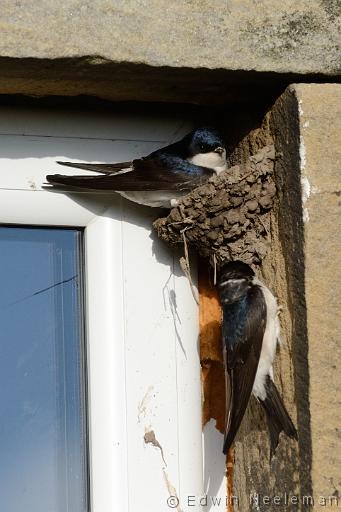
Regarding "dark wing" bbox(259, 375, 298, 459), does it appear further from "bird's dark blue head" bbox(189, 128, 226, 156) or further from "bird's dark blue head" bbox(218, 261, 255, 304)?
"bird's dark blue head" bbox(189, 128, 226, 156)

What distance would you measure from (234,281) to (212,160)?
477 mm

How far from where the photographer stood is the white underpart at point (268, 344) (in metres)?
2.25

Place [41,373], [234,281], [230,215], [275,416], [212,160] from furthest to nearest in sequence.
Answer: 1. [212,160]
2. [230,215]
3. [234,281]
4. [41,373]
5. [275,416]

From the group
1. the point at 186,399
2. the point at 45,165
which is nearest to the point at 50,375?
the point at 186,399

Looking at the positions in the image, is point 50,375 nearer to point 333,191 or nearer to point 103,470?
point 103,470

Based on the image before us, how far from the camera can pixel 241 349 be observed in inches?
96.0

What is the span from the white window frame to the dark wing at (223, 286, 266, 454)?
A: 0.08m

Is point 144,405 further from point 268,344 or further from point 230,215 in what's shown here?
point 230,215

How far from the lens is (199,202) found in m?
2.62

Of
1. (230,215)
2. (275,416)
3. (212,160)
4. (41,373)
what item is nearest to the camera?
(275,416)

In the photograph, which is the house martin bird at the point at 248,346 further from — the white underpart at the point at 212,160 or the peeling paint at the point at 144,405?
the white underpart at the point at 212,160

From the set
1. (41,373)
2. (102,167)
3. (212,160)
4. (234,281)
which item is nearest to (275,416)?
(234,281)

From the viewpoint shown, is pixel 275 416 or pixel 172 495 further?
pixel 172 495

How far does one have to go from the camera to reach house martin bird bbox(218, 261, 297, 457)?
2.20 metres
